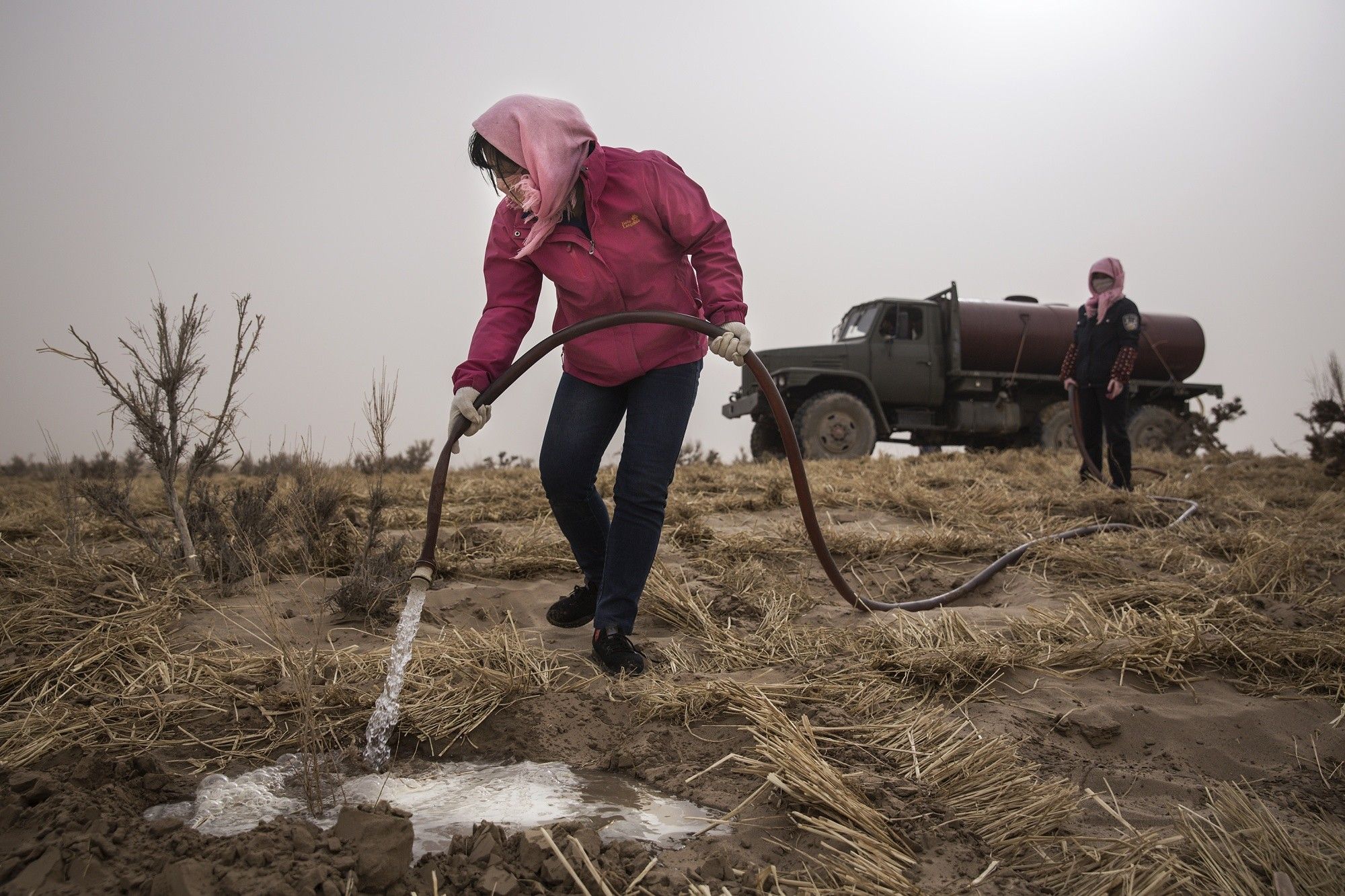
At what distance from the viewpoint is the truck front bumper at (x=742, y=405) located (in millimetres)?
11234

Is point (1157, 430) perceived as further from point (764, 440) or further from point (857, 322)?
point (764, 440)

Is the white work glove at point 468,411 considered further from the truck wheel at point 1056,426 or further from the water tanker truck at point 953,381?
the truck wheel at point 1056,426

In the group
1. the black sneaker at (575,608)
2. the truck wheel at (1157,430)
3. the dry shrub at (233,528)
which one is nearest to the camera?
the black sneaker at (575,608)

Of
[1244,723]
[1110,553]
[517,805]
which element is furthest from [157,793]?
[1110,553]

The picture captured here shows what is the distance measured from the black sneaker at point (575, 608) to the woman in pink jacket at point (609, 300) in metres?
0.46

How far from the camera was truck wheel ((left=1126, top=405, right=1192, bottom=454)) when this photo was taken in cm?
1350

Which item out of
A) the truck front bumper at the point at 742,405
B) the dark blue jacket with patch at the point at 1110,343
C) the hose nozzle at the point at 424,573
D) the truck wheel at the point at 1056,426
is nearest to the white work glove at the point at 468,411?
the hose nozzle at the point at 424,573

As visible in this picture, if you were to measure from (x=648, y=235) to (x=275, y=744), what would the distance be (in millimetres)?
1909

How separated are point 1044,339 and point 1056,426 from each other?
4.41 feet

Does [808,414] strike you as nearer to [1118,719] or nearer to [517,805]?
[1118,719]

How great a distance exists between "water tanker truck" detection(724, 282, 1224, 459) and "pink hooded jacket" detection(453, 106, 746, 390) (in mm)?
8199

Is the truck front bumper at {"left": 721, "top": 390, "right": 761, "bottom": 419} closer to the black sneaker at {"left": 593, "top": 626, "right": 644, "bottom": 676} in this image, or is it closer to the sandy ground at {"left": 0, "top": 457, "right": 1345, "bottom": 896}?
the sandy ground at {"left": 0, "top": 457, "right": 1345, "bottom": 896}

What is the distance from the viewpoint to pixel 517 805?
84.9 inches

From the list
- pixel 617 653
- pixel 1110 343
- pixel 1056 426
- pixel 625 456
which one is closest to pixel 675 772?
pixel 617 653
